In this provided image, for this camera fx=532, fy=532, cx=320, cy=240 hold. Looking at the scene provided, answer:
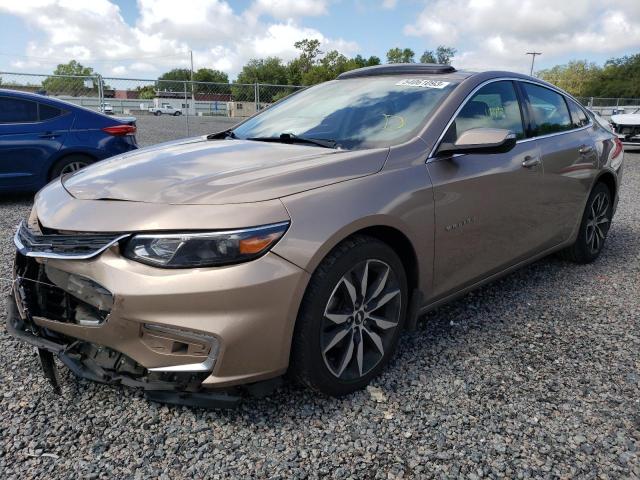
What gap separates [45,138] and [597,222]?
6319 millimetres

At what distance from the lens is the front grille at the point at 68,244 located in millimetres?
2133

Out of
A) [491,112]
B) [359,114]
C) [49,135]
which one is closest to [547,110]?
[491,112]

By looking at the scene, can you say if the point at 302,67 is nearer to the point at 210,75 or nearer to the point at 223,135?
the point at 210,75

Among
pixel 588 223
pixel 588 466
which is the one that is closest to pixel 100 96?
pixel 588 223

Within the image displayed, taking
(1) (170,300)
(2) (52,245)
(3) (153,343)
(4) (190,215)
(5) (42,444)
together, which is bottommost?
(5) (42,444)

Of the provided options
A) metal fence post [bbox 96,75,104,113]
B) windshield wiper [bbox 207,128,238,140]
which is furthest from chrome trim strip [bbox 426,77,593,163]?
metal fence post [bbox 96,75,104,113]

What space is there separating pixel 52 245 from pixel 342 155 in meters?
1.38

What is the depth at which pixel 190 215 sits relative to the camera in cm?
212

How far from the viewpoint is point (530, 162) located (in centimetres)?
357

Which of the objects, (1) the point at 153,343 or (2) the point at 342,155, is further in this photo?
(2) the point at 342,155

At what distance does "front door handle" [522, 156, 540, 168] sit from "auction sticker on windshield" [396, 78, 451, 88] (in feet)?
2.54

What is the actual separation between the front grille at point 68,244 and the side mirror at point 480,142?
1.76m

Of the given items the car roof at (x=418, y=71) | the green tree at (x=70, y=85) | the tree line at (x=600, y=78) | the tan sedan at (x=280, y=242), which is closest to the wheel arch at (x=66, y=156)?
the tan sedan at (x=280, y=242)

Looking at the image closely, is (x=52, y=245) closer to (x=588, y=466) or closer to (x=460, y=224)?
(x=460, y=224)
